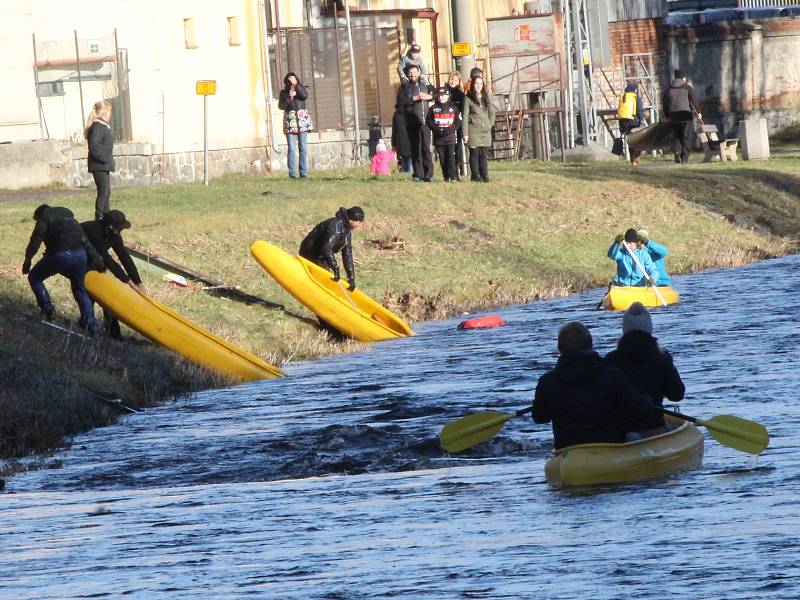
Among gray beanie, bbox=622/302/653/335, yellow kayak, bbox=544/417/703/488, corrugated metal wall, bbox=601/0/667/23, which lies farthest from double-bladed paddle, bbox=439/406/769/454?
corrugated metal wall, bbox=601/0/667/23

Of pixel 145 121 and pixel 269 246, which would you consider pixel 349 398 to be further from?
pixel 145 121

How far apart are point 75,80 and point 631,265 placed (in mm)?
13210

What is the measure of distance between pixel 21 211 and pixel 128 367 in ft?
28.1

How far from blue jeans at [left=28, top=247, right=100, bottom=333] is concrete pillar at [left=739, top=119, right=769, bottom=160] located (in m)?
23.5

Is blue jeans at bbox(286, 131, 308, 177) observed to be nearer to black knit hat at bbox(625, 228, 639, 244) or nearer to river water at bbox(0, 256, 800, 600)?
black knit hat at bbox(625, 228, 639, 244)

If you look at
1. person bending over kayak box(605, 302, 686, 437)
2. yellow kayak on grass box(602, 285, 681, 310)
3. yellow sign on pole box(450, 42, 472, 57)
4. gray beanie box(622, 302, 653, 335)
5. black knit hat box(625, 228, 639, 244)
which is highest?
yellow sign on pole box(450, 42, 472, 57)

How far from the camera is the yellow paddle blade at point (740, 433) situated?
11258mm

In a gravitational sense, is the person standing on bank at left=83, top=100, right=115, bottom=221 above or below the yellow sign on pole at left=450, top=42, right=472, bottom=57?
below

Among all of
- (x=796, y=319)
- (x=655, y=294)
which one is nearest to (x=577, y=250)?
(x=655, y=294)

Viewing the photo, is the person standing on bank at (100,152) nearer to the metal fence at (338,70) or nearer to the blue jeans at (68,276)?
the blue jeans at (68,276)

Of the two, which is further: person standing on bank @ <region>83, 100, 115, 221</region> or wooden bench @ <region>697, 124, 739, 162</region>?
wooden bench @ <region>697, 124, 739, 162</region>

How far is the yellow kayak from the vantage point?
419 inches

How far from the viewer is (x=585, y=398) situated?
425 inches

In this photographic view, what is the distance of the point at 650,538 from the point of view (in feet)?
30.1
